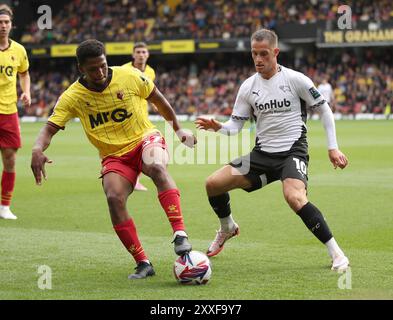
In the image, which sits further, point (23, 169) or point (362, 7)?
point (362, 7)

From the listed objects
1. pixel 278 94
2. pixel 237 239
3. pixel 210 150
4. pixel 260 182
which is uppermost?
pixel 278 94

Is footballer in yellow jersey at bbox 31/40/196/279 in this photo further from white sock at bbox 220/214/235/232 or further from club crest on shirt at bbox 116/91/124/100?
white sock at bbox 220/214/235/232

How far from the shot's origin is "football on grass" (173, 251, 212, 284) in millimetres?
6406

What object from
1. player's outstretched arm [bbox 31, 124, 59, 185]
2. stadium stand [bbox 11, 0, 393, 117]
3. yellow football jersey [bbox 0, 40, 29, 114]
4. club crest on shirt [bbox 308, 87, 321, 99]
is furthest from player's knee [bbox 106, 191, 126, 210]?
stadium stand [bbox 11, 0, 393, 117]

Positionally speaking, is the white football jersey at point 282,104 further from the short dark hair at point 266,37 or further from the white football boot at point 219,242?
the white football boot at point 219,242

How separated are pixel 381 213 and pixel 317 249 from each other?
271cm

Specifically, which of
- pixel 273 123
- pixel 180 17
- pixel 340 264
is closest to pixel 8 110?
pixel 273 123

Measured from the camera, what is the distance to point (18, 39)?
52562 millimetres

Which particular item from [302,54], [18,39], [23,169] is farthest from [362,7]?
[23,169]

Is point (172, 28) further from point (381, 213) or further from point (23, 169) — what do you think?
point (381, 213)

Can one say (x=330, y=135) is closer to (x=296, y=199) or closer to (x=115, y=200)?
(x=296, y=199)

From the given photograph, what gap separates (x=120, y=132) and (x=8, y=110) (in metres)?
4.25

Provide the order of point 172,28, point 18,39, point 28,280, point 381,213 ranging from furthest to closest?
1. point 18,39
2. point 172,28
3. point 381,213
4. point 28,280
